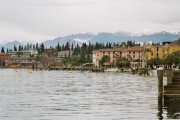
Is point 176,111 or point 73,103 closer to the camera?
point 176,111

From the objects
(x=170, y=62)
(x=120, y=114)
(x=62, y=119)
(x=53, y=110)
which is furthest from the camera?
(x=170, y=62)

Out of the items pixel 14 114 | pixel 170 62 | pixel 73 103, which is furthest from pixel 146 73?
pixel 14 114

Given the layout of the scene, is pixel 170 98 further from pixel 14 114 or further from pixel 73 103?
pixel 14 114

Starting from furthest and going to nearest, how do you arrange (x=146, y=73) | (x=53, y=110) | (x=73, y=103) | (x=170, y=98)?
(x=146, y=73), (x=73, y=103), (x=170, y=98), (x=53, y=110)

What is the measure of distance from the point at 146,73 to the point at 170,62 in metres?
23.1

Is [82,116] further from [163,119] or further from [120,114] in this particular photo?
[163,119]

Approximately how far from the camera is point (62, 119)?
3622cm

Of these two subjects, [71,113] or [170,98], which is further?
[170,98]

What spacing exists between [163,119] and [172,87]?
9.19 m

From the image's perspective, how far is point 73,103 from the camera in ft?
159

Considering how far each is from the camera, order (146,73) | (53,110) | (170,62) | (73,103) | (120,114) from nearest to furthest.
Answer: (120,114), (53,110), (73,103), (146,73), (170,62)

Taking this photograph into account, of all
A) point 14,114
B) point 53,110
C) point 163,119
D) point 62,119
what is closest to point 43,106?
point 53,110

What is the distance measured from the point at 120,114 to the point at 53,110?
5.64 metres

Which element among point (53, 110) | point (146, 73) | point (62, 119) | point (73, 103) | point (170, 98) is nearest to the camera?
point (62, 119)
